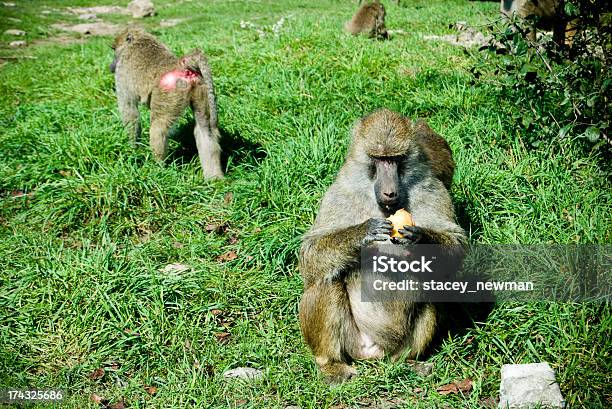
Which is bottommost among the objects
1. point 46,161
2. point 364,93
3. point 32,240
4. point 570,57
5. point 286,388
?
point 286,388

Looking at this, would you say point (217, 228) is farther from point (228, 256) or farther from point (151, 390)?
point (151, 390)

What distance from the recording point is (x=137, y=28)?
6.73 meters

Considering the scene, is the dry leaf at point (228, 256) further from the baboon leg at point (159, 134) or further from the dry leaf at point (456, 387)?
the dry leaf at point (456, 387)

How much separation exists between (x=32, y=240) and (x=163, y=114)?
5.77ft

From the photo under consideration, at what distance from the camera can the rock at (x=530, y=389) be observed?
10.00 ft

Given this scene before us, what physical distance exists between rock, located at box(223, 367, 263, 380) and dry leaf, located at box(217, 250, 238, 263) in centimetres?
115

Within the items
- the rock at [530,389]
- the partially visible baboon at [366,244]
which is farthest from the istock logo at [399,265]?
the rock at [530,389]

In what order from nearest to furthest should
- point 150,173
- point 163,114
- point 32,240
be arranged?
point 32,240 < point 150,173 < point 163,114

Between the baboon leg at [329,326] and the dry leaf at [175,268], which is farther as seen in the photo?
the dry leaf at [175,268]

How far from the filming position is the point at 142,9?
14984mm

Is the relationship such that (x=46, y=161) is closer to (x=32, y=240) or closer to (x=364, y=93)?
(x=32, y=240)

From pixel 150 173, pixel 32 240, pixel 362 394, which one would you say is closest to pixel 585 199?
pixel 362 394

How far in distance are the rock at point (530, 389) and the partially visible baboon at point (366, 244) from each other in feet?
1.77

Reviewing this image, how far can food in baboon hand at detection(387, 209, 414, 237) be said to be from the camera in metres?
3.21
